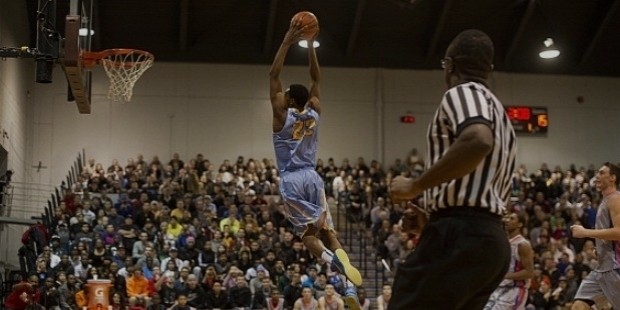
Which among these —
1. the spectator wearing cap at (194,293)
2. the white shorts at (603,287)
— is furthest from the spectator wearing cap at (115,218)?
the white shorts at (603,287)

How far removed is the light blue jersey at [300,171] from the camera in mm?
8500

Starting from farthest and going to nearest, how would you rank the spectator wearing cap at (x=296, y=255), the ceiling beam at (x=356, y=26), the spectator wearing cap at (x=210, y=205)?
the ceiling beam at (x=356, y=26), the spectator wearing cap at (x=210, y=205), the spectator wearing cap at (x=296, y=255)

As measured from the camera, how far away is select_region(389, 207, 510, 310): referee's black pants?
404cm

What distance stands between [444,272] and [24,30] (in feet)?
78.5

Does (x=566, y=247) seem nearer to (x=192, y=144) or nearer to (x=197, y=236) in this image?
(x=197, y=236)

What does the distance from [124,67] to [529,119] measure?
20.4 metres

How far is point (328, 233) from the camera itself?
28.5ft

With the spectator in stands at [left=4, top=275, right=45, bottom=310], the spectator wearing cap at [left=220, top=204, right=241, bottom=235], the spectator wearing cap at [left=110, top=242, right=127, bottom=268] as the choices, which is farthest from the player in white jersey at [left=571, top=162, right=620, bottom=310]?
the spectator wearing cap at [left=220, top=204, right=241, bottom=235]

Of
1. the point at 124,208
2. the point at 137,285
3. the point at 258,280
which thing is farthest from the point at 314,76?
the point at 124,208

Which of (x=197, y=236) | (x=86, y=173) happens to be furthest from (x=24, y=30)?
(x=197, y=236)

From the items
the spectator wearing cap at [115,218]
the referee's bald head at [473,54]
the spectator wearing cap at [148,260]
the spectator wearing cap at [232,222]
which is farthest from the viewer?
the spectator wearing cap at [232,222]

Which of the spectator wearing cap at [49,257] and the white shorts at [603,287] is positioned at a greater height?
the spectator wearing cap at [49,257]

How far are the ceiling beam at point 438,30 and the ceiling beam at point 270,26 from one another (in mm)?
5435

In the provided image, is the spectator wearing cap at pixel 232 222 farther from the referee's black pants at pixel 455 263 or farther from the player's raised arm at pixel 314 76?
the referee's black pants at pixel 455 263
